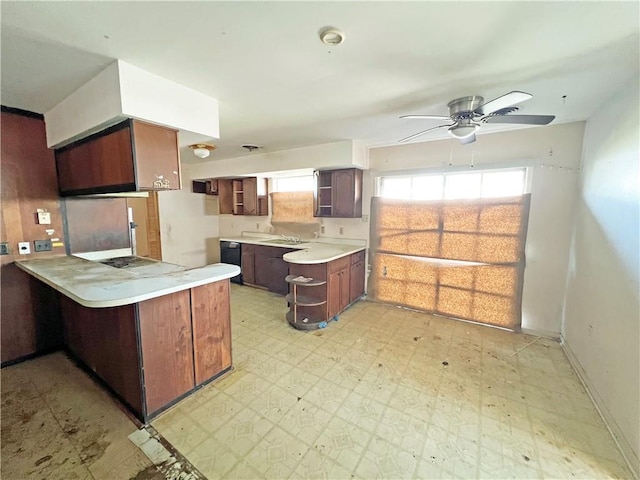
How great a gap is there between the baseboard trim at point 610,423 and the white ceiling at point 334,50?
2425 millimetres

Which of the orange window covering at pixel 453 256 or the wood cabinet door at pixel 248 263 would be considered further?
the wood cabinet door at pixel 248 263

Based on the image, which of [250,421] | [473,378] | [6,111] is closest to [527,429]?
[473,378]

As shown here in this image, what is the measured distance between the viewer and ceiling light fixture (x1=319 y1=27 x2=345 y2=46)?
139 cm

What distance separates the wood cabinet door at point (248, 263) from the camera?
4936 mm

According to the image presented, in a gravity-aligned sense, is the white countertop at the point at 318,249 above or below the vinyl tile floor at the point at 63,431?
above

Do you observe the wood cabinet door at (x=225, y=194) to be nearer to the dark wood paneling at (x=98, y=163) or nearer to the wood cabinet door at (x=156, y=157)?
the dark wood paneling at (x=98, y=163)

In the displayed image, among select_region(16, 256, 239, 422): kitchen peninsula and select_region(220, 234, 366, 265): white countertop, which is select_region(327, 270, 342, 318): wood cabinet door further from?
select_region(16, 256, 239, 422): kitchen peninsula

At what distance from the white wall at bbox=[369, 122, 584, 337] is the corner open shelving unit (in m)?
2.52

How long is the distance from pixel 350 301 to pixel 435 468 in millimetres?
2479

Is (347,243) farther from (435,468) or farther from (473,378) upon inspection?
(435,468)

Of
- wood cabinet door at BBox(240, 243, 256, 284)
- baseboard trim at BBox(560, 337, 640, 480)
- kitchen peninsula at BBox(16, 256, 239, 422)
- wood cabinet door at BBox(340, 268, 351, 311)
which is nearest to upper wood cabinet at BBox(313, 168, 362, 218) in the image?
wood cabinet door at BBox(340, 268, 351, 311)

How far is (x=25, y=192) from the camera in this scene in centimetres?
257

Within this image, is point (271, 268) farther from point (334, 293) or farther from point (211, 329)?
point (211, 329)

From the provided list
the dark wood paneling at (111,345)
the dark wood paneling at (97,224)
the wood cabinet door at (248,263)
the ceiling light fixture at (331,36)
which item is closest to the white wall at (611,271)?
the ceiling light fixture at (331,36)
